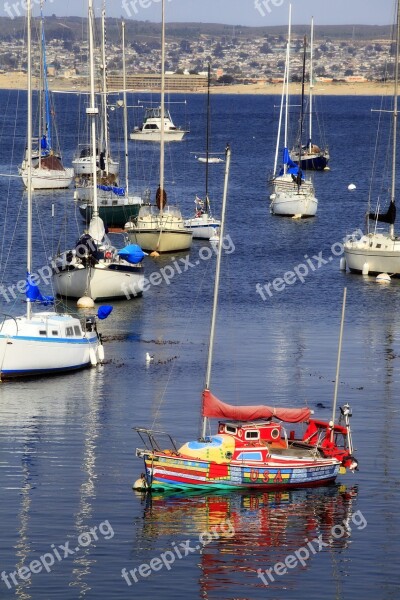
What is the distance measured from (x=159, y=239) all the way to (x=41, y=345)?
1107 inches

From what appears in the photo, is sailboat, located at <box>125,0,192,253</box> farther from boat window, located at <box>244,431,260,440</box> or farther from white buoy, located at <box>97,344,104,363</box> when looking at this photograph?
boat window, located at <box>244,431,260,440</box>

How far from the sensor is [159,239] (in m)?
77.9

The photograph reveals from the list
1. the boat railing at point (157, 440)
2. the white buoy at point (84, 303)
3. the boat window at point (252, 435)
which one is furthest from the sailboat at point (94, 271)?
the boat window at point (252, 435)

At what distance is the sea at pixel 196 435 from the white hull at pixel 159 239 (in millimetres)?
1117

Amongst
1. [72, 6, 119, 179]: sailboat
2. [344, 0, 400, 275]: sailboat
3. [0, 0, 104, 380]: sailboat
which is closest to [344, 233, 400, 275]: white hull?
[344, 0, 400, 275]: sailboat

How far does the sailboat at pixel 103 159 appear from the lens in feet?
302

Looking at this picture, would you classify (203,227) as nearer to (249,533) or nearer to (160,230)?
(160,230)

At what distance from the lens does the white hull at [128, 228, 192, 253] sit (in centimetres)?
7756

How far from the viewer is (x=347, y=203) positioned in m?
111

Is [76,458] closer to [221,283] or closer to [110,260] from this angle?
[110,260]

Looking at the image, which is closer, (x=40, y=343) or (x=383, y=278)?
(x=40, y=343)

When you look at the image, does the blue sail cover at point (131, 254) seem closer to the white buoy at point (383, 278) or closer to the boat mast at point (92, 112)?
the boat mast at point (92, 112)

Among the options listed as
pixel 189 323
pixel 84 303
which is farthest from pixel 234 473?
pixel 84 303

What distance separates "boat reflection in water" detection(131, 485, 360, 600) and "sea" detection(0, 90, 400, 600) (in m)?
0.06
